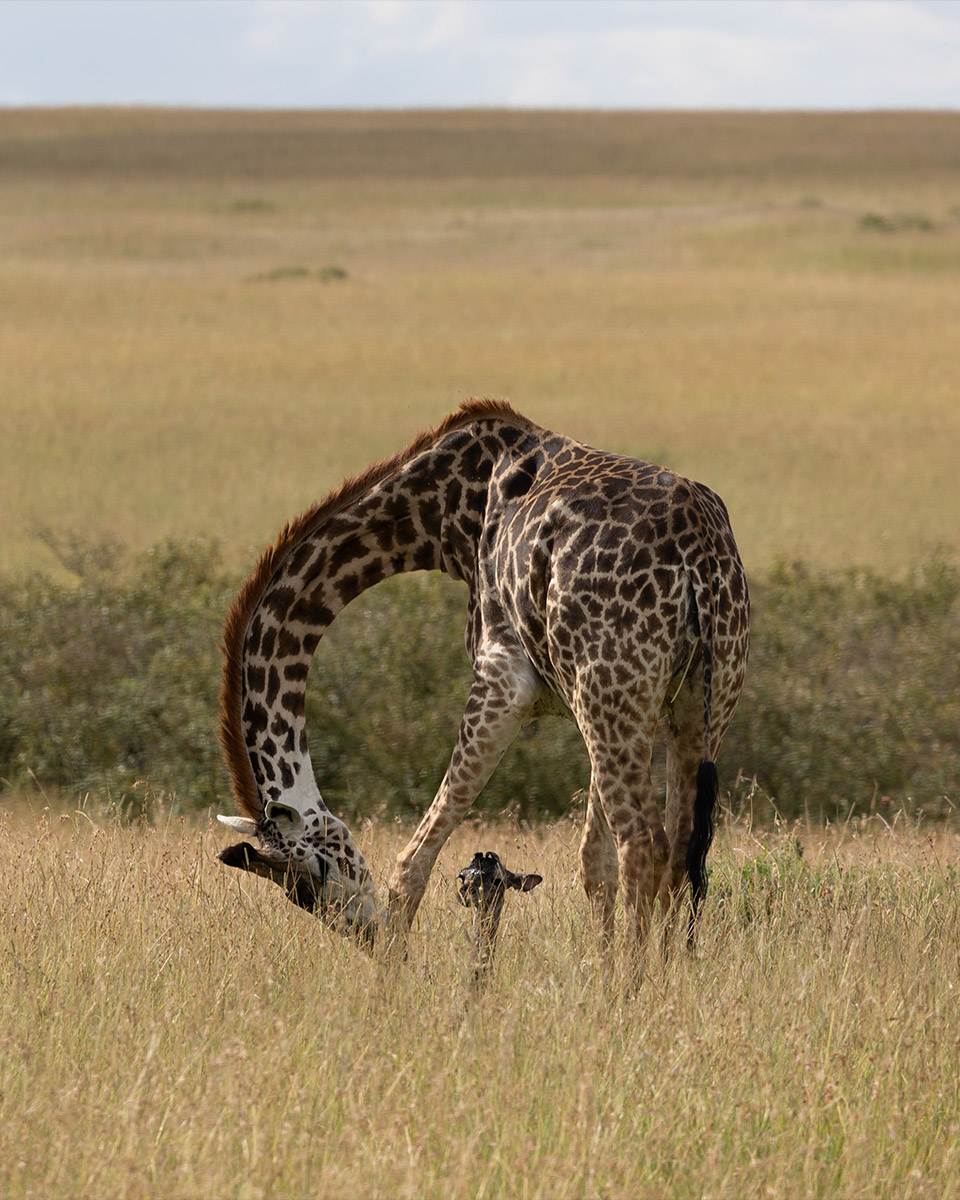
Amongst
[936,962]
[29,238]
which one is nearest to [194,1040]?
[936,962]

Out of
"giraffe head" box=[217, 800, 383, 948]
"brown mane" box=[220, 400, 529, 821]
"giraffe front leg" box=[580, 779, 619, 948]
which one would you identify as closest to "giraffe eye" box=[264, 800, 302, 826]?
"giraffe head" box=[217, 800, 383, 948]

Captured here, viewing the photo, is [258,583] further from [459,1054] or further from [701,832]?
[459,1054]

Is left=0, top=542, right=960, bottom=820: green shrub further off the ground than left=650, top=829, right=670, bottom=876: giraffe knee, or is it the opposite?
left=650, top=829, right=670, bottom=876: giraffe knee

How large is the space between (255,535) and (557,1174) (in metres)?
18.2

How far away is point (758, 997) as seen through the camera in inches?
226

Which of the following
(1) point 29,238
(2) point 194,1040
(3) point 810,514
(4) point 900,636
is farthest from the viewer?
(1) point 29,238

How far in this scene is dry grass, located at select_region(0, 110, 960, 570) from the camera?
1017 inches

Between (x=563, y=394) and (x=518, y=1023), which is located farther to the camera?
(x=563, y=394)

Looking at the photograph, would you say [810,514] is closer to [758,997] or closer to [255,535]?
[255,535]

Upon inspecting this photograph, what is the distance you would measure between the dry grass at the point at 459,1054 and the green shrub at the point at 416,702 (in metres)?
5.39

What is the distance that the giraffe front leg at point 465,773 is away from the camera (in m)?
6.30

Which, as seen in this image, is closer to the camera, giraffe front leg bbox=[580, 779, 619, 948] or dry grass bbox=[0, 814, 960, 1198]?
dry grass bbox=[0, 814, 960, 1198]

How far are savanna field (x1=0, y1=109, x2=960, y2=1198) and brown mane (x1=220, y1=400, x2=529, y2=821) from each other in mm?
700

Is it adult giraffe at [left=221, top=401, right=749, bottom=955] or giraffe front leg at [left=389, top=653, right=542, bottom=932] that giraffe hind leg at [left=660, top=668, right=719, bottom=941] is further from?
giraffe front leg at [left=389, top=653, right=542, bottom=932]
